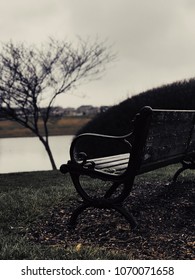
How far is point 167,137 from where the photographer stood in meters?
5.22

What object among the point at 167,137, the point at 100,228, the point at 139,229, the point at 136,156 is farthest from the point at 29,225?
the point at 167,137

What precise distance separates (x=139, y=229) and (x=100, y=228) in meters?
0.41

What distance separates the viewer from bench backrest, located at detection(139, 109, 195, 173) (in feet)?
15.4

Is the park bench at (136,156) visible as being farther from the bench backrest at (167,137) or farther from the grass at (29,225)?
the grass at (29,225)

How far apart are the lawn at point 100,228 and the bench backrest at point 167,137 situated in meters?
0.56

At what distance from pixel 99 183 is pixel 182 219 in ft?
9.69

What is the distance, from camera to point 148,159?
485cm

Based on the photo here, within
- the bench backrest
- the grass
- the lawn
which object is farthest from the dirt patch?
the bench backrest

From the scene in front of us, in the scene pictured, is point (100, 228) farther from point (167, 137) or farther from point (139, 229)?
point (167, 137)

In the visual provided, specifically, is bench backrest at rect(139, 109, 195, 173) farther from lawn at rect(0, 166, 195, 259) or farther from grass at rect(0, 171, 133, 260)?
grass at rect(0, 171, 133, 260)

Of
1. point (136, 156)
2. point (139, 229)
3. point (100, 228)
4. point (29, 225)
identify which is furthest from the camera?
point (29, 225)

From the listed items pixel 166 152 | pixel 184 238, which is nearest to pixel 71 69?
pixel 166 152

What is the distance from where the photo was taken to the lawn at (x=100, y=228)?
4125mm
